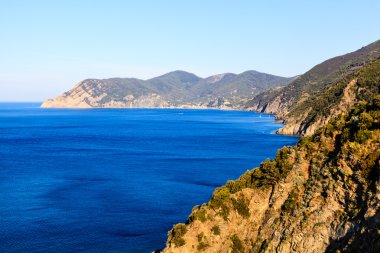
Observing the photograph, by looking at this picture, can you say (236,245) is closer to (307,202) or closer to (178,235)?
(178,235)

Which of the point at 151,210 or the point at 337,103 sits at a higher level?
the point at 337,103

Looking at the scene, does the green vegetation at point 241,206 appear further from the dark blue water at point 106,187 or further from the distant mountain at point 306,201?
the dark blue water at point 106,187

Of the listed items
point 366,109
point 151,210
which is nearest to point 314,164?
point 366,109

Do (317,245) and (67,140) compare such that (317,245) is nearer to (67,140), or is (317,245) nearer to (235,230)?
(235,230)

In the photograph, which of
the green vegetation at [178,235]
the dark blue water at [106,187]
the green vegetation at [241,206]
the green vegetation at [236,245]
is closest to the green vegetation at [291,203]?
the green vegetation at [241,206]

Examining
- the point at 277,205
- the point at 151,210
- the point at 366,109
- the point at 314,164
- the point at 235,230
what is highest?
the point at 366,109

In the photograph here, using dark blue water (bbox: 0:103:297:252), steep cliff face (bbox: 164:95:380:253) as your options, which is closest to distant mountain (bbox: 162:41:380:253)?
steep cliff face (bbox: 164:95:380:253)

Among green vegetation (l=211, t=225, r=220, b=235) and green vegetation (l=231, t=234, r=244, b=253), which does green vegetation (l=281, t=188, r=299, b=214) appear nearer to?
green vegetation (l=231, t=234, r=244, b=253)
